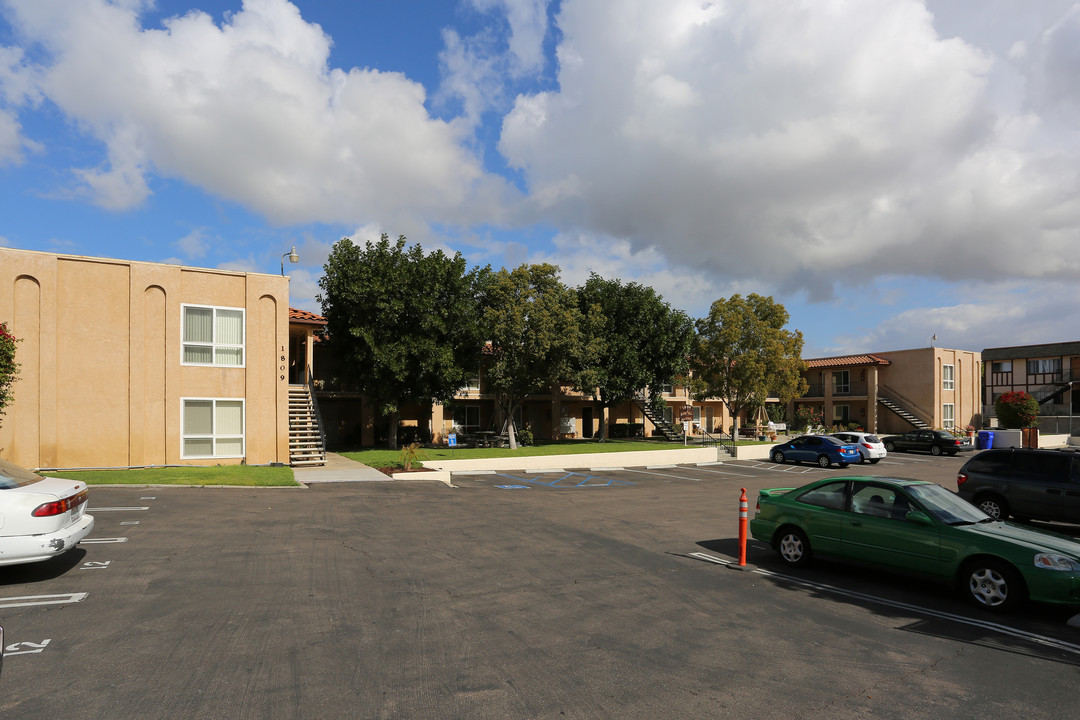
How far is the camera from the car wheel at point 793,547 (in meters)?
9.30

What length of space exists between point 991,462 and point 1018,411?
36945 millimetres

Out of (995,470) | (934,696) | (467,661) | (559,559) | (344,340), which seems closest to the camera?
(934,696)

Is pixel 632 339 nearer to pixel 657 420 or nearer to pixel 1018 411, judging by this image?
pixel 657 420

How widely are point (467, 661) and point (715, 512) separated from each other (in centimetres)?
1032

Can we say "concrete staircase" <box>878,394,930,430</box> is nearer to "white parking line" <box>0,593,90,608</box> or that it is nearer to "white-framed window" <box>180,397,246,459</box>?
"white-framed window" <box>180,397,246,459</box>

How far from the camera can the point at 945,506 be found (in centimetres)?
838

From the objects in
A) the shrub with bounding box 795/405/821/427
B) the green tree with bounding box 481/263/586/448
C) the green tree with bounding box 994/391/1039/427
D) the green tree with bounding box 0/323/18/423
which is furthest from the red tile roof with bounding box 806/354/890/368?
the green tree with bounding box 0/323/18/423

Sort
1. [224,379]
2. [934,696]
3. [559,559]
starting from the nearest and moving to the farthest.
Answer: [934,696] < [559,559] < [224,379]

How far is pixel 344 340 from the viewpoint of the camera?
96.1 feet

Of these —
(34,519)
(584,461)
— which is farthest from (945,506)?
(584,461)

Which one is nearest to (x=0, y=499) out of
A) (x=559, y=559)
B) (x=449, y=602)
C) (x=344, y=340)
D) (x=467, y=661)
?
(x=449, y=602)

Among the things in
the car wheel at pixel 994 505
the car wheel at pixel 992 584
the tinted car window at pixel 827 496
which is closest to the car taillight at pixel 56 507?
the tinted car window at pixel 827 496

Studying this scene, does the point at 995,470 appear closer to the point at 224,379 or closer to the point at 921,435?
the point at 224,379

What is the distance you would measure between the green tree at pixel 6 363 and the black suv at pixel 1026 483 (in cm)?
2298
